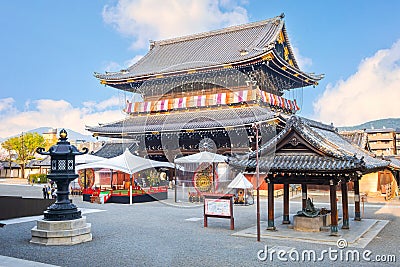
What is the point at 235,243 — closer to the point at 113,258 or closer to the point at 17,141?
the point at 113,258

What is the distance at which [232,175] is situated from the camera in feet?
101

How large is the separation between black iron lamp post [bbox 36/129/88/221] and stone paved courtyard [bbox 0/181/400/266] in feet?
3.97

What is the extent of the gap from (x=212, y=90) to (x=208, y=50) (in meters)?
5.58

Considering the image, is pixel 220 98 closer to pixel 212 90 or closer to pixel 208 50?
pixel 212 90

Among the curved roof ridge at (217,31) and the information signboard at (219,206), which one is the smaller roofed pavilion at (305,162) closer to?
the information signboard at (219,206)

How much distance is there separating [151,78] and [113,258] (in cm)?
2580

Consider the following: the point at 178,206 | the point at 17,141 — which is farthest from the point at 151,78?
the point at 17,141

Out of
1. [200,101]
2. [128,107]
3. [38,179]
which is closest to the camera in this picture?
[200,101]

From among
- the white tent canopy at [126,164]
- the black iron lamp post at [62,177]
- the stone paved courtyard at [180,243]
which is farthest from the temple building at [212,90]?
the black iron lamp post at [62,177]

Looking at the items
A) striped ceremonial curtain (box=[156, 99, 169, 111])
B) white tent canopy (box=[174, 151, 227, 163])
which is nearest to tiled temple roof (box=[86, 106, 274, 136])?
striped ceremonial curtain (box=[156, 99, 169, 111])

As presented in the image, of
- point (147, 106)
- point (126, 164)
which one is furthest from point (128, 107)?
point (126, 164)

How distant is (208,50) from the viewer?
121 feet

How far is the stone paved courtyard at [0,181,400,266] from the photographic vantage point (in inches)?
396

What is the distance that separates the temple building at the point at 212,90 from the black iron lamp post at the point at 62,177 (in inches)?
635
